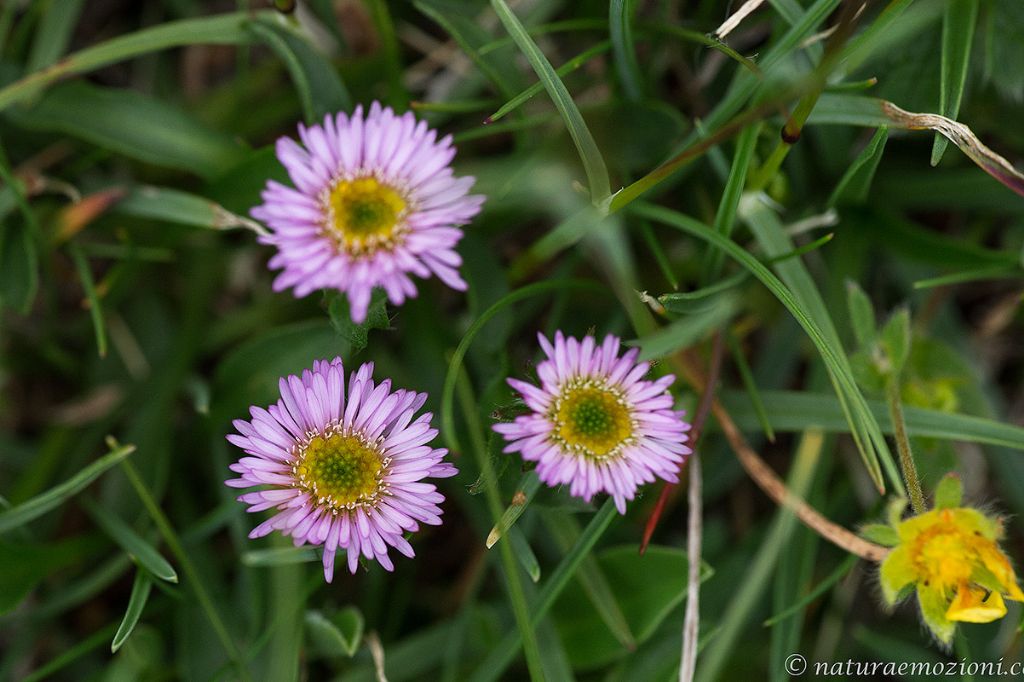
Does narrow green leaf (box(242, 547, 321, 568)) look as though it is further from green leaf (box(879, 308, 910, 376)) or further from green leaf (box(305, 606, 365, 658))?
green leaf (box(879, 308, 910, 376))

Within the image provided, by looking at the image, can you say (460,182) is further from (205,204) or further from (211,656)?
(211,656)

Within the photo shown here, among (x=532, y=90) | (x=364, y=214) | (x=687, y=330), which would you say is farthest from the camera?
(x=687, y=330)

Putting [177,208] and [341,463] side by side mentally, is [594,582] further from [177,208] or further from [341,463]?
[177,208]

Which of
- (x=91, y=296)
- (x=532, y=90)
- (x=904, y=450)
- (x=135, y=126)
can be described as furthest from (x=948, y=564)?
(x=135, y=126)

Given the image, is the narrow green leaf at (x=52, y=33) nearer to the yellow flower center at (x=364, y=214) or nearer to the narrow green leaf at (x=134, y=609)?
the yellow flower center at (x=364, y=214)

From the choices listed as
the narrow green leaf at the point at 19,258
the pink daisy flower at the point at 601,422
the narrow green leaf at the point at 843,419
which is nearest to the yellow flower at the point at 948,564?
the narrow green leaf at the point at 843,419

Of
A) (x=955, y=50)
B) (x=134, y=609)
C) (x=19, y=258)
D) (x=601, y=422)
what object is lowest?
(x=134, y=609)

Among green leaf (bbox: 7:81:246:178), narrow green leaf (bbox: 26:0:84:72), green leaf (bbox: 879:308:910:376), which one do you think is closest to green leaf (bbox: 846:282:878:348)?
green leaf (bbox: 879:308:910:376)
